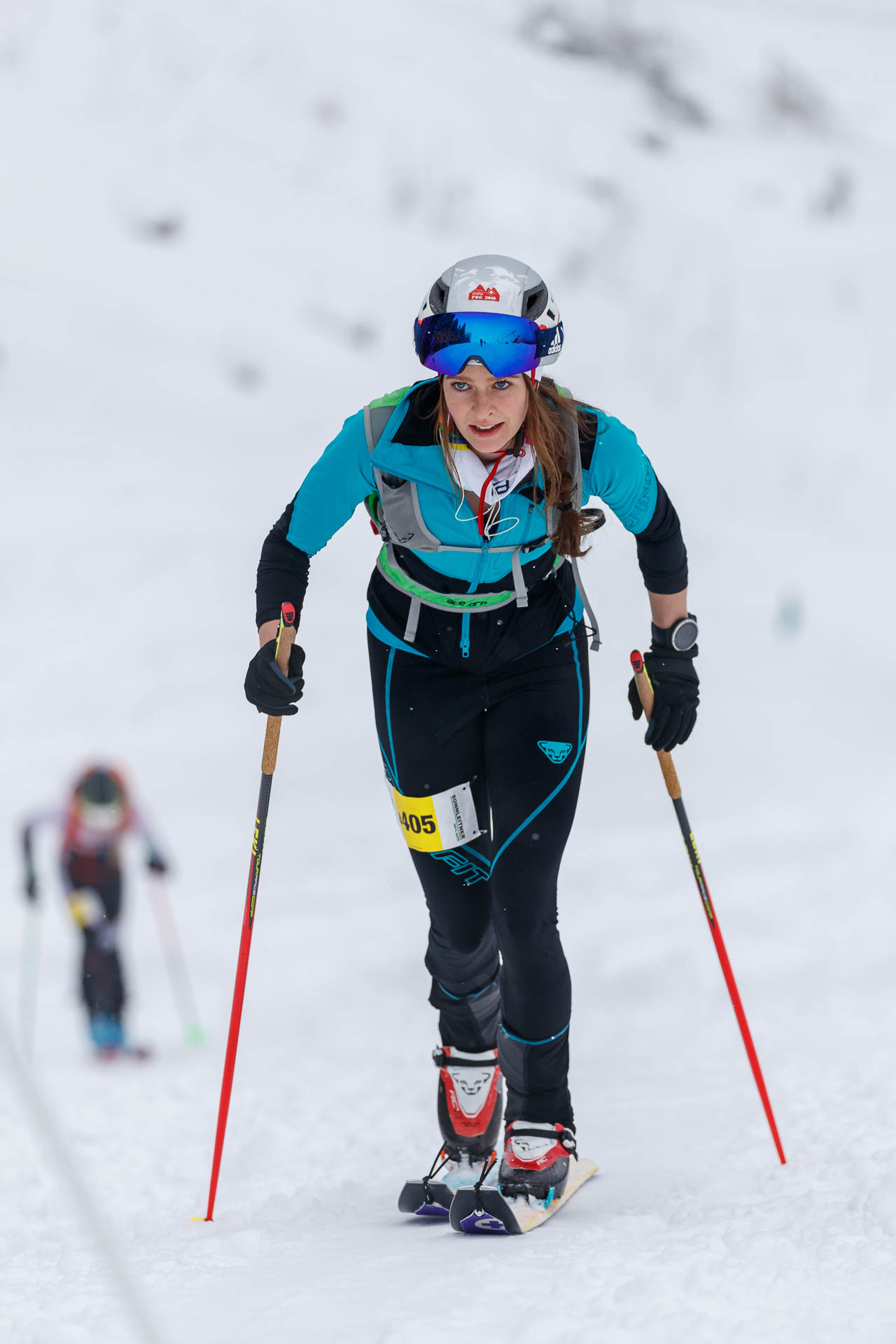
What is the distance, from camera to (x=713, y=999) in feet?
20.5

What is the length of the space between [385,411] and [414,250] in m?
20.8

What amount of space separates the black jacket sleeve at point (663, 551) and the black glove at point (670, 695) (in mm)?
139

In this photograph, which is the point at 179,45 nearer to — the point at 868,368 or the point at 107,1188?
the point at 868,368

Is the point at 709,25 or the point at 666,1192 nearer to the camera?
the point at 666,1192

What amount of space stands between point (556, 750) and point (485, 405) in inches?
34.9

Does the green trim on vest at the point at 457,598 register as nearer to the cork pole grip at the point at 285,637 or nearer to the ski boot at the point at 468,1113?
the cork pole grip at the point at 285,637

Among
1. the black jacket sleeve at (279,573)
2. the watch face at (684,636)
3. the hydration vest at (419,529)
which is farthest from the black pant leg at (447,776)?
the watch face at (684,636)

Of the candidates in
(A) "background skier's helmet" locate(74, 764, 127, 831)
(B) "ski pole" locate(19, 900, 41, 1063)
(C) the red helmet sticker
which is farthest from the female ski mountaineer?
(A) "background skier's helmet" locate(74, 764, 127, 831)

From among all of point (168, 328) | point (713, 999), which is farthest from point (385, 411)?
point (168, 328)

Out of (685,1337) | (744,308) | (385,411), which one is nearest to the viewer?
(685,1337)

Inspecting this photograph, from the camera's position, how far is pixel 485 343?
2986 millimetres

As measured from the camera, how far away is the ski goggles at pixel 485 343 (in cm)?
299

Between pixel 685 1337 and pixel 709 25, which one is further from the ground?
pixel 709 25

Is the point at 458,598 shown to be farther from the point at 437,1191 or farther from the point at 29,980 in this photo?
the point at 29,980
